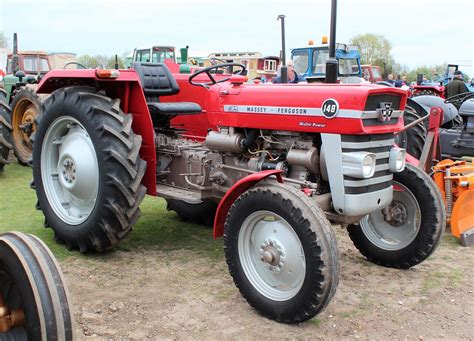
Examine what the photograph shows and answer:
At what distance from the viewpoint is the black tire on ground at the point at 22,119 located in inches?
294

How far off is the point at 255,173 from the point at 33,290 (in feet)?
5.65

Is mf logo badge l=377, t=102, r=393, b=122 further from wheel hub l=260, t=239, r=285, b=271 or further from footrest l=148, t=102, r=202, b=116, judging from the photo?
footrest l=148, t=102, r=202, b=116

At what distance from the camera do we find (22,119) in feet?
A: 25.4

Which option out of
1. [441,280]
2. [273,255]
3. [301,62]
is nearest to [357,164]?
[273,255]

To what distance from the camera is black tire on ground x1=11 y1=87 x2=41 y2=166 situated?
24.5 feet

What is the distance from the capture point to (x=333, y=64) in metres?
3.39

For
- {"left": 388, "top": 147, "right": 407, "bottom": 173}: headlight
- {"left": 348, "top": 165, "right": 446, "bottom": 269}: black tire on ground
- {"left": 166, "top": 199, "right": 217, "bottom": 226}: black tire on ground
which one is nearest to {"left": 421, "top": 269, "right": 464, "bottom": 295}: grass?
{"left": 348, "top": 165, "right": 446, "bottom": 269}: black tire on ground

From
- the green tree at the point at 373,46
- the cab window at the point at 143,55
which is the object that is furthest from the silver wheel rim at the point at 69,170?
the green tree at the point at 373,46

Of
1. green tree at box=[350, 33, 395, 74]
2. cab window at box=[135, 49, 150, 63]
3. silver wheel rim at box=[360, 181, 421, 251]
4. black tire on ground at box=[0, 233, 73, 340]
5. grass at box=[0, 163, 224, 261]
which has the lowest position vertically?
grass at box=[0, 163, 224, 261]

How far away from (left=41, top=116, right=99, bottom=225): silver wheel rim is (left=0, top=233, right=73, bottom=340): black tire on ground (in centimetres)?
195

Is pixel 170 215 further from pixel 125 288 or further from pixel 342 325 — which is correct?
pixel 342 325

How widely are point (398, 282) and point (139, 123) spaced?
2.28 meters

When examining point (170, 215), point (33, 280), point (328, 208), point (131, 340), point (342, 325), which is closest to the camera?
point (33, 280)

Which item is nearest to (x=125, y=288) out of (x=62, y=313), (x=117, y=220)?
(x=117, y=220)
